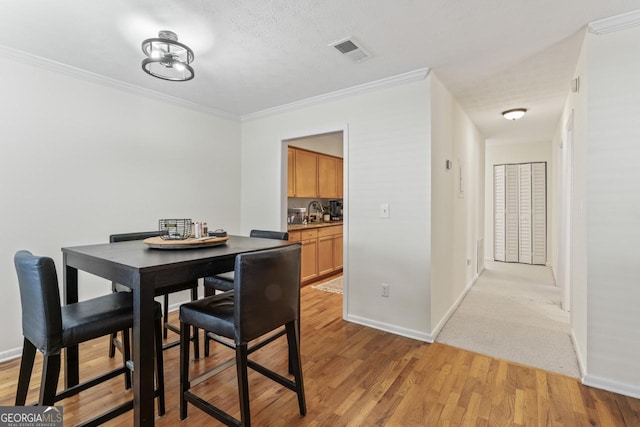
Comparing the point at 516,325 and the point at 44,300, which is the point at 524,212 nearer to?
the point at 516,325

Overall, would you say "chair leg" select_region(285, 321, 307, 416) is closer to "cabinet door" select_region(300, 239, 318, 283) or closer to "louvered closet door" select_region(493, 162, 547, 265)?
"cabinet door" select_region(300, 239, 318, 283)

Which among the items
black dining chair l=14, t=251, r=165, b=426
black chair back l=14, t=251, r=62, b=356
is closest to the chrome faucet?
black dining chair l=14, t=251, r=165, b=426

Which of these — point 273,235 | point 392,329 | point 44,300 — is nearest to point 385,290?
point 392,329

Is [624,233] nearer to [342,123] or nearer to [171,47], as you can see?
[342,123]

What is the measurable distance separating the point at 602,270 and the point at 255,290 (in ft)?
7.33

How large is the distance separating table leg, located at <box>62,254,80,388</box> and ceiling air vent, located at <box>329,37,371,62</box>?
2.34 m

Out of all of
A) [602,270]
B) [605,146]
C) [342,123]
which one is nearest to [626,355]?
[602,270]

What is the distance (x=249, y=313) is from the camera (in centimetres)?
156

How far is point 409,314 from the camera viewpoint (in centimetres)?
290

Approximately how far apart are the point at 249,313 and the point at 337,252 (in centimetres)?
380

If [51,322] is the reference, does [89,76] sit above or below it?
above

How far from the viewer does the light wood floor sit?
1.78 meters

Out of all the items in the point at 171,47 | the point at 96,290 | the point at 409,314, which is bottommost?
the point at 409,314

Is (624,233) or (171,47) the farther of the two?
(171,47)
